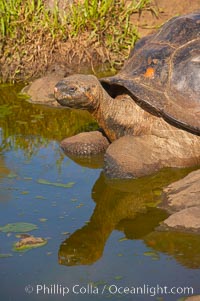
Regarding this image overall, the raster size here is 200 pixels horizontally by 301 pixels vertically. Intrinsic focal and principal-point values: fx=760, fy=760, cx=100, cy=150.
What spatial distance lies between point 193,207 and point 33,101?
450 cm

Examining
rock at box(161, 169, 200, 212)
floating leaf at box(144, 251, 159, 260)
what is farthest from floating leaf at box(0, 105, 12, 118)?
floating leaf at box(144, 251, 159, 260)

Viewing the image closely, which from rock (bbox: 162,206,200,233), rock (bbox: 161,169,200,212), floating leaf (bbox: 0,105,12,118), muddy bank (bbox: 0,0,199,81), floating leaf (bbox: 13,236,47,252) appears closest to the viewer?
floating leaf (bbox: 13,236,47,252)

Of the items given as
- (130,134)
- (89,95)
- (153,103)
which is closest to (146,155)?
(130,134)

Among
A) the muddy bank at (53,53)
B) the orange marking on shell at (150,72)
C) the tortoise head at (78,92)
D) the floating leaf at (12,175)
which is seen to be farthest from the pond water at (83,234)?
the muddy bank at (53,53)

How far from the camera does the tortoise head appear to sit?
7.64 meters

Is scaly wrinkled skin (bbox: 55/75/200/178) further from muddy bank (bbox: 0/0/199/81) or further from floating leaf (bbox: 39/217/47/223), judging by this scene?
muddy bank (bbox: 0/0/199/81)

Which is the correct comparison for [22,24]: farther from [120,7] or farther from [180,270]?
[180,270]

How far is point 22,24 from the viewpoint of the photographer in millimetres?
11227

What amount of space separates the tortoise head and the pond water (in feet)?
2.24

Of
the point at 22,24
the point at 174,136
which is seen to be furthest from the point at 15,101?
the point at 174,136

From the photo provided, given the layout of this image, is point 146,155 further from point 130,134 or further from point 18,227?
point 18,227

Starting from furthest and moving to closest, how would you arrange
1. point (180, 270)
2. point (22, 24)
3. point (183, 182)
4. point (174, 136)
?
1. point (22, 24)
2. point (174, 136)
3. point (183, 182)
4. point (180, 270)

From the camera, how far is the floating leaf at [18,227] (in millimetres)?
6349

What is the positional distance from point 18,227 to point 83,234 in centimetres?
56
